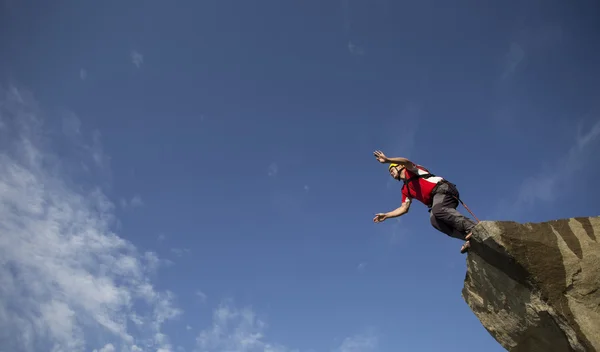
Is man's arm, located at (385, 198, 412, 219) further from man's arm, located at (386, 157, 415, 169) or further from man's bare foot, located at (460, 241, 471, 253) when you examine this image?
man's bare foot, located at (460, 241, 471, 253)

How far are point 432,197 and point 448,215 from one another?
2.36ft

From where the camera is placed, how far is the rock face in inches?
254

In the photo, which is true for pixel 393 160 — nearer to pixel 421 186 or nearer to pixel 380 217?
pixel 421 186

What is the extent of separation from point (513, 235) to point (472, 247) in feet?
2.57

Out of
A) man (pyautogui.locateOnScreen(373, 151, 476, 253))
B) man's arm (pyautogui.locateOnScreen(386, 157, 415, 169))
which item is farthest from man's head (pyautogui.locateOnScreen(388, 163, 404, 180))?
man's arm (pyautogui.locateOnScreen(386, 157, 415, 169))

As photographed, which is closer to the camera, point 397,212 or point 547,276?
point 547,276

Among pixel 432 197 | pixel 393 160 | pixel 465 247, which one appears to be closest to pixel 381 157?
pixel 393 160

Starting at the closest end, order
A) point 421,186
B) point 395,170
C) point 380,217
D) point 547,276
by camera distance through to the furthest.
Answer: point 547,276 < point 421,186 < point 395,170 < point 380,217

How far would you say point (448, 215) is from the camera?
24.5ft

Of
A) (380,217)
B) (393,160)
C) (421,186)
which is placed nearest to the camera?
(393,160)

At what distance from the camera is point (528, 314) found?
22.8 ft

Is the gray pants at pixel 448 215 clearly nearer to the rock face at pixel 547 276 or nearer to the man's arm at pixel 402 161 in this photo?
the rock face at pixel 547 276

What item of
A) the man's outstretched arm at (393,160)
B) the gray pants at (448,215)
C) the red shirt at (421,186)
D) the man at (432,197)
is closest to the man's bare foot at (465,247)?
the man at (432,197)

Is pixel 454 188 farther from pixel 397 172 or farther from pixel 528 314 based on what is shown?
pixel 528 314
